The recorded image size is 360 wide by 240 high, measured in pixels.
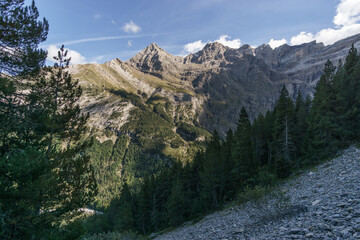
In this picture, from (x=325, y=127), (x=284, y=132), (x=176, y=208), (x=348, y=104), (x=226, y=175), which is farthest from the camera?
(x=176, y=208)

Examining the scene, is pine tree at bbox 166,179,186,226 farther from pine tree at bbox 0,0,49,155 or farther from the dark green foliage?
pine tree at bbox 0,0,49,155

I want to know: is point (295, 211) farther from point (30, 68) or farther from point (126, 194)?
point (126, 194)

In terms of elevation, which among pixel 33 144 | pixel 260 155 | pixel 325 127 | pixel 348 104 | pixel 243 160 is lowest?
pixel 260 155

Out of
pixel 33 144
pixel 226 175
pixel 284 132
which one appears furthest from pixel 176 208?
pixel 33 144

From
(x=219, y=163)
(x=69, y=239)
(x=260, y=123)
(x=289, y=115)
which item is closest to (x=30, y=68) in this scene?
(x=69, y=239)

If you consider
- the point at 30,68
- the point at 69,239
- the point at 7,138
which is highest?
the point at 30,68

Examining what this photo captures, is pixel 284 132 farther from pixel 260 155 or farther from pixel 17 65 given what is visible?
pixel 17 65

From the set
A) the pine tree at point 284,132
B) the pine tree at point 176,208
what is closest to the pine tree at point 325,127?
A: the pine tree at point 284,132

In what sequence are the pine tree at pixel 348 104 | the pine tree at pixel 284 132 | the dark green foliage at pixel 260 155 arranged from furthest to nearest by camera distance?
the pine tree at pixel 284 132
the dark green foliage at pixel 260 155
the pine tree at pixel 348 104

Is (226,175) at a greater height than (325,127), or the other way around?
(325,127)

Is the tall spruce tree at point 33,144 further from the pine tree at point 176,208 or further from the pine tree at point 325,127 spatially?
the pine tree at point 325,127

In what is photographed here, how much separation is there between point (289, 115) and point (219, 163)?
18497mm

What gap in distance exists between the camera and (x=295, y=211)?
12297 millimetres

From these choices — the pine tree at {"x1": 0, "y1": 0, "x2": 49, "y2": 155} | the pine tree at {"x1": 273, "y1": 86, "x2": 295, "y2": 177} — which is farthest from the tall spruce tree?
the pine tree at {"x1": 273, "y1": 86, "x2": 295, "y2": 177}
